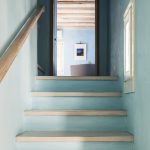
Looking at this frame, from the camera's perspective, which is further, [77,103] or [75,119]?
[77,103]

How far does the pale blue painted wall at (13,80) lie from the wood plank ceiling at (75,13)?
16.1 feet

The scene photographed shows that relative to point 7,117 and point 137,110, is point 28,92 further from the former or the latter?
point 137,110

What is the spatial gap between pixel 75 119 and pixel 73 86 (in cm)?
88

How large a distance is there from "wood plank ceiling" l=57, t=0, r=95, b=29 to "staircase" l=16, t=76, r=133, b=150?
4.63 meters

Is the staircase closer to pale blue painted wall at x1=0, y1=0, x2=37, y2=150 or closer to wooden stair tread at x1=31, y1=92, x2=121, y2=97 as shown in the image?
wooden stair tread at x1=31, y1=92, x2=121, y2=97

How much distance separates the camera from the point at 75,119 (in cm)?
298

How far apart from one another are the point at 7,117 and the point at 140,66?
1.06m

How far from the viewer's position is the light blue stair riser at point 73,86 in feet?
12.5

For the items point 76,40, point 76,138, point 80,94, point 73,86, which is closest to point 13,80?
point 76,138

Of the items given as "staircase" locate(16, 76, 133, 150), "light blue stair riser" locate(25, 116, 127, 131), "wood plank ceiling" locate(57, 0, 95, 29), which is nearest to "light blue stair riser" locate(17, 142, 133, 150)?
"staircase" locate(16, 76, 133, 150)

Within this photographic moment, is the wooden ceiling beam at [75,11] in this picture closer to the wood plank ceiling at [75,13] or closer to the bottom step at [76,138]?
the wood plank ceiling at [75,13]

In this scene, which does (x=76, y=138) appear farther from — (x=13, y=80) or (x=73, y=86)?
(x=73, y=86)

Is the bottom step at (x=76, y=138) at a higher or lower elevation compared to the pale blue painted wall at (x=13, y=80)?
lower

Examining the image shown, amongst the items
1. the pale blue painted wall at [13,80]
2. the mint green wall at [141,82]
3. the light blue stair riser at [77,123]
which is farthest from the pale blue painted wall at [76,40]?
the mint green wall at [141,82]
